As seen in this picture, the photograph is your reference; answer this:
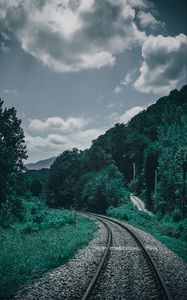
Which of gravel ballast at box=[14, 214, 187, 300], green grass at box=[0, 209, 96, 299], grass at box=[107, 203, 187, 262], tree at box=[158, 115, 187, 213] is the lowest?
grass at box=[107, 203, 187, 262]

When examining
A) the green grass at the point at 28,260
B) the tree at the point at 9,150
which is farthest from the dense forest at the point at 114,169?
the green grass at the point at 28,260

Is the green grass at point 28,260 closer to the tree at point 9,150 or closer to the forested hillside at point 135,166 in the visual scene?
the tree at point 9,150

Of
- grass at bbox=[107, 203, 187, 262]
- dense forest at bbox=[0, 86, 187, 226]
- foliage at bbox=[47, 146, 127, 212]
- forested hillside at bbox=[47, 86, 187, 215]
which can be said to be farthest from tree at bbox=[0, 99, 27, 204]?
foliage at bbox=[47, 146, 127, 212]

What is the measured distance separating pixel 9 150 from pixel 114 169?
38076 mm

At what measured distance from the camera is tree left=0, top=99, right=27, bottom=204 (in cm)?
3362

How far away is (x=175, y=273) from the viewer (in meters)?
11.1

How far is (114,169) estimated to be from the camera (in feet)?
226

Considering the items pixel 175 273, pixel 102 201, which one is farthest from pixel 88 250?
pixel 102 201

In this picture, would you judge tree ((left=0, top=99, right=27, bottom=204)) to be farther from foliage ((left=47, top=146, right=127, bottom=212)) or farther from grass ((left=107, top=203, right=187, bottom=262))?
foliage ((left=47, top=146, right=127, bottom=212))

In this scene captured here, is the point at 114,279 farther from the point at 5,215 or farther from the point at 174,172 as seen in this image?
the point at 174,172

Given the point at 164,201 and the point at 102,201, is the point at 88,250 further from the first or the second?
the point at 102,201

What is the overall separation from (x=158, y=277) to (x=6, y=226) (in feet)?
80.6

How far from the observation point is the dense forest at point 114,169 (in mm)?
36031

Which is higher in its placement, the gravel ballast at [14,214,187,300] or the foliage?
the foliage
